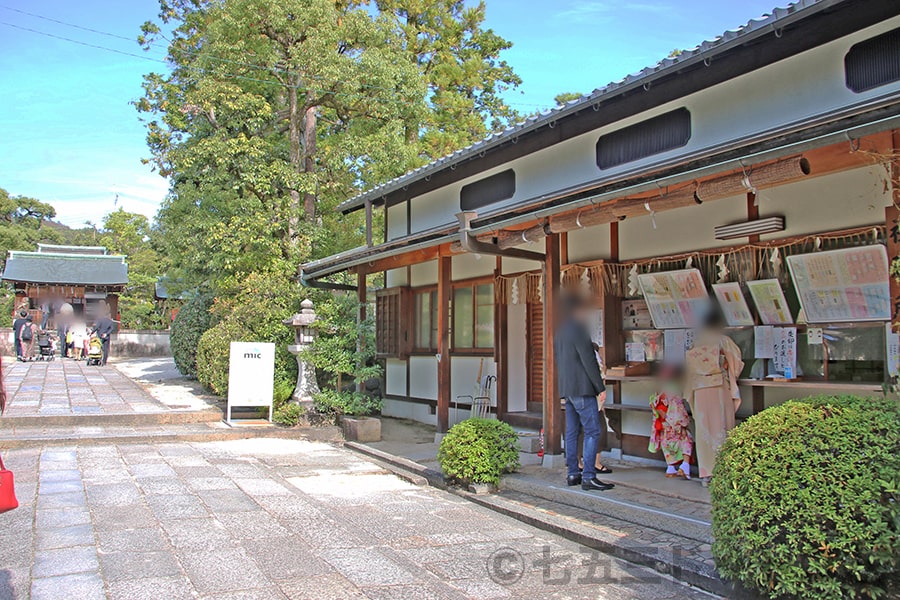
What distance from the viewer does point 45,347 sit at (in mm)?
24406

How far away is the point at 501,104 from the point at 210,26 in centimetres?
1210

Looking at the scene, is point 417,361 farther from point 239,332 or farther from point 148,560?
point 148,560

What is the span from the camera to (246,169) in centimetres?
1402

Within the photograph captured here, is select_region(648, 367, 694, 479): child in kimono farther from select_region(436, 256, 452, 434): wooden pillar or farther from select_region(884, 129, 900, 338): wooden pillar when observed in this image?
select_region(436, 256, 452, 434): wooden pillar

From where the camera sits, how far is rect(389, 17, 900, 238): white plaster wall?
230 inches

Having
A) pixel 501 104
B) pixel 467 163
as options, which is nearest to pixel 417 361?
pixel 467 163

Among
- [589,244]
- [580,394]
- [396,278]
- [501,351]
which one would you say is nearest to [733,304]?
[580,394]

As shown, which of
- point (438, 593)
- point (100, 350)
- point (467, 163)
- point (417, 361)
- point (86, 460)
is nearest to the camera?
point (438, 593)

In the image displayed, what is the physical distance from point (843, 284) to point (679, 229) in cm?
194

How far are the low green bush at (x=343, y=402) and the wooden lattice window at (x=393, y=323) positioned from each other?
193 cm

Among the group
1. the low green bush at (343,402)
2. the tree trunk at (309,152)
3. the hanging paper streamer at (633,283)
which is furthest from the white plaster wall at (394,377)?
the hanging paper streamer at (633,283)

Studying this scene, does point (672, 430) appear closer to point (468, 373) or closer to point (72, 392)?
point (468, 373)

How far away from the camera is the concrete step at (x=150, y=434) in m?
9.44

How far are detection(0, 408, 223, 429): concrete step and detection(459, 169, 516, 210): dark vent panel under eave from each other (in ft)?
19.3
